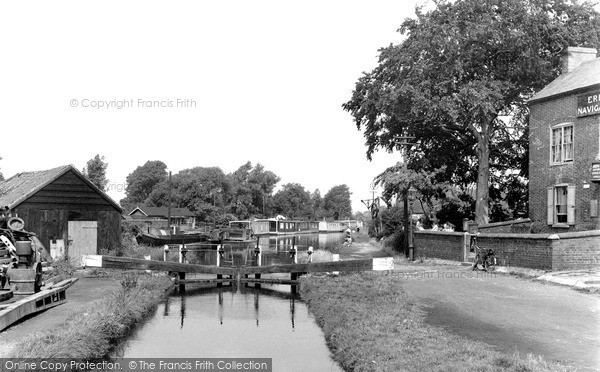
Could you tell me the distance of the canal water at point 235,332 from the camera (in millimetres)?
12367

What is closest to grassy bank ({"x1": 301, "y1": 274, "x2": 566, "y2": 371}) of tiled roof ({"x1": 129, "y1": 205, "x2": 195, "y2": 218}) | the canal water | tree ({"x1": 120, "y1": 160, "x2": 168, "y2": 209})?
the canal water

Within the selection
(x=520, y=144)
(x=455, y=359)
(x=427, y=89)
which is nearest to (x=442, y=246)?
(x=427, y=89)

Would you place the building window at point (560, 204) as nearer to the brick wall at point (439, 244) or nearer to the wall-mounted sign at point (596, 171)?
the wall-mounted sign at point (596, 171)

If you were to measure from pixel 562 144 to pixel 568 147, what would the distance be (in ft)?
1.12

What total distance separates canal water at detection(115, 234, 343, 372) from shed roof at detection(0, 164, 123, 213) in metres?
7.78

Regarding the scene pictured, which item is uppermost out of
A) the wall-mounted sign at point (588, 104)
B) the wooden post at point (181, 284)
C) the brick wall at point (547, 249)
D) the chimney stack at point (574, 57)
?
the chimney stack at point (574, 57)

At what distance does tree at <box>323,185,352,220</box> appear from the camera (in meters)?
156

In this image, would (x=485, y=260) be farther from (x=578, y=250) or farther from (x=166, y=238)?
(x=166, y=238)

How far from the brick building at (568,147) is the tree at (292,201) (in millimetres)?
101709

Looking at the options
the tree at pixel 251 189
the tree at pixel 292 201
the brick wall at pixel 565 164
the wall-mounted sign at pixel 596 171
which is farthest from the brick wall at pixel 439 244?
the tree at pixel 292 201

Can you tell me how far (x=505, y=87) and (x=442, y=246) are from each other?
849 cm

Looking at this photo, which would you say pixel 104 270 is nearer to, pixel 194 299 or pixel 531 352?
pixel 194 299

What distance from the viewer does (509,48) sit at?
28.5 m

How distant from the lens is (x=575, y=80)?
26594mm
